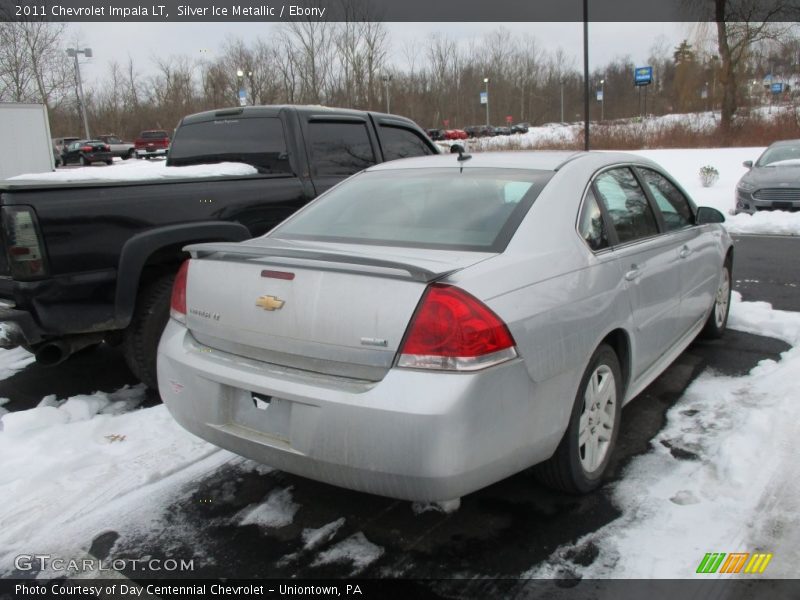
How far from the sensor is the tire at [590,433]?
9.39ft

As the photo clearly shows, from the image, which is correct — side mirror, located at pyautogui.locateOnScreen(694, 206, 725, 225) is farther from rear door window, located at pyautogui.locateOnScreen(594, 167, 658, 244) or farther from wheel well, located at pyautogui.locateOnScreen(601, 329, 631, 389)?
wheel well, located at pyautogui.locateOnScreen(601, 329, 631, 389)

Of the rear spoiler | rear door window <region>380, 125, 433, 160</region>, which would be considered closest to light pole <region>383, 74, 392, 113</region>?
rear door window <region>380, 125, 433, 160</region>

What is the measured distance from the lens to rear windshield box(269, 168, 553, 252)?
2949mm

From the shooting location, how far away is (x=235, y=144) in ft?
18.8

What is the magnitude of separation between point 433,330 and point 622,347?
1.42 meters

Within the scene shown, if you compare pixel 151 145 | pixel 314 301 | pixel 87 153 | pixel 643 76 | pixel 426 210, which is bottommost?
pixel 314 301

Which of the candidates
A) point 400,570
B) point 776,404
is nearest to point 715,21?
point 776,404

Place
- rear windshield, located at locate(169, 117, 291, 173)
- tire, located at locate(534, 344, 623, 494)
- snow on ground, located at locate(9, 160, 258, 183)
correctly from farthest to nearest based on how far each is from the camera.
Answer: rear windshield, located at locate(169, 117, 291, 173) → snow on ground, located at locate(9, 160, 258, 183) → tire, located at locate(534, 344, 623, 494)

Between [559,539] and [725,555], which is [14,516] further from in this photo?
[725,555]

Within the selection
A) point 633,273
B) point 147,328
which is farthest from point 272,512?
point 633,273

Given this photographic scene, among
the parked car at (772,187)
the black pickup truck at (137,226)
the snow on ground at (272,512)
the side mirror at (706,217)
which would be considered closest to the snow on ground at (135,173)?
the black pickup truck at (137,226)

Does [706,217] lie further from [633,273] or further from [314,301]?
[314,301]

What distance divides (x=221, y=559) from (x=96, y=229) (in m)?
2.26

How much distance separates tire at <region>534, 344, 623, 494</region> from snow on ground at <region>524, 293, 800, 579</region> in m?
0.18
